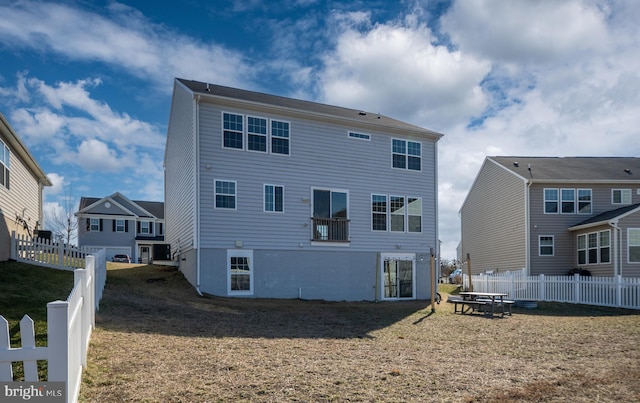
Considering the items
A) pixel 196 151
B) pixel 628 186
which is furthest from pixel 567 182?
pixel 196 151

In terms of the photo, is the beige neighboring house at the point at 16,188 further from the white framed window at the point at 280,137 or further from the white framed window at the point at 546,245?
the white framed window at the point at 546,245

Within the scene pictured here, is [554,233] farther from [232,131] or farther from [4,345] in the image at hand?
[4,345]

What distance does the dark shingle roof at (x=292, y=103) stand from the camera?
1897 cm

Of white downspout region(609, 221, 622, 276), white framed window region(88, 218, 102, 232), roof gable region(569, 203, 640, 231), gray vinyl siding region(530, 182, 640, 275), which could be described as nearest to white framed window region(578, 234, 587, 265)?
gray vinyl siding region(530, 182, 640, 275)

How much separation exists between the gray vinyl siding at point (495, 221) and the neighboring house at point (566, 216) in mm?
56

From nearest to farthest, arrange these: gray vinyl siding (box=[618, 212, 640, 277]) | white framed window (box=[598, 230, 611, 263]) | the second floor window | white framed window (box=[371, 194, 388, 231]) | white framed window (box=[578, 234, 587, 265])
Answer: the second floor window → white framed window (box=[371, 194, 388, 231]) → gray vinyl siding (box=[618, 212, 640, 277]) → white framed window (box=[598, 230, 611, 263]) → white framed window (box=[578, 234, 587, 265])

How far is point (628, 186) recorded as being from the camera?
26141 millimetres

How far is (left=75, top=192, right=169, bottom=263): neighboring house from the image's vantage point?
39562mm

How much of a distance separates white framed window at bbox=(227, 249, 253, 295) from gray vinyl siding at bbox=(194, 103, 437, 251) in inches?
15.1

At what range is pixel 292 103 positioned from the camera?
21453 millimetres

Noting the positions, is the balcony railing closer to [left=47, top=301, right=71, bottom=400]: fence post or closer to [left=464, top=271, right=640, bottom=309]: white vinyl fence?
[left=464, top=271, right=640, bottom=309]: white vinyl fence

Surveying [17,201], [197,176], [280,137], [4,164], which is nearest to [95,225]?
[17,201]

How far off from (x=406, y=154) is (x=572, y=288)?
8.91 metres

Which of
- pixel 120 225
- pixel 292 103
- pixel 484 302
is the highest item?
pixel 292 103
